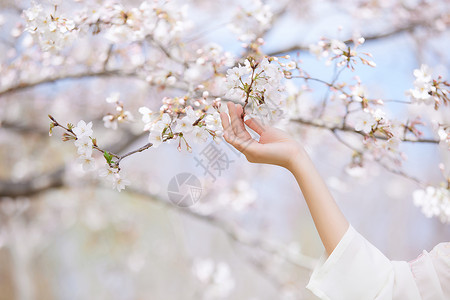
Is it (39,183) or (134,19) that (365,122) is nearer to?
(134,19)

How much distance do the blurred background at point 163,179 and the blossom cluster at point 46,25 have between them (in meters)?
0.02

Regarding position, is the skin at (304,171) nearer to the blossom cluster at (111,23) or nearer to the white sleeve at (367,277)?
the white sleeve at (367,277)

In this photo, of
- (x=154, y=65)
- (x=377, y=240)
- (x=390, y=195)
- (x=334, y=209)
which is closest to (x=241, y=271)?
(x=377, y=240)

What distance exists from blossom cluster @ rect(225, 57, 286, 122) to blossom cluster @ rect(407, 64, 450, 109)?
1.28ft

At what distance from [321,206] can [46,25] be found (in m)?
0.82

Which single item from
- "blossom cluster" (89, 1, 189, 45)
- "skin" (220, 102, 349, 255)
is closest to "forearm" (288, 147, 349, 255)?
"skin" (220, 102, 349, 255)

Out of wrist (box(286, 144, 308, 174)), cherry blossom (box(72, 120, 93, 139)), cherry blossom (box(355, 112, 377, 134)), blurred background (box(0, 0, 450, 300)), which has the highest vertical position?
cherry blossom (box(72, 120, 93, 139))

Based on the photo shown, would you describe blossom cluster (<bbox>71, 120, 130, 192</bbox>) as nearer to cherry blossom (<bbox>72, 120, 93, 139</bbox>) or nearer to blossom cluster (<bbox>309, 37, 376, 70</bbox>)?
cherry blossom (<bbox>72, 120, 93, 139</bbox>)

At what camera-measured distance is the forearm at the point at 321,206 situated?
759mm

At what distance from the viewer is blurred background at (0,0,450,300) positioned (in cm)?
143

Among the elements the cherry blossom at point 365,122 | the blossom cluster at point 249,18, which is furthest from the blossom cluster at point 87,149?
the blossom cluster at point 249,18

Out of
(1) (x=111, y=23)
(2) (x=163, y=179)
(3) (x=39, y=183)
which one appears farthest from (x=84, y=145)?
(2) (x=163, y=179)

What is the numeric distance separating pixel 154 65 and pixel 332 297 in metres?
0.99

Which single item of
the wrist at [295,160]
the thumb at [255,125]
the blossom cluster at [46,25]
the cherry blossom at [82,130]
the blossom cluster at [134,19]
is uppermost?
the blossom cluster at [46,25]
